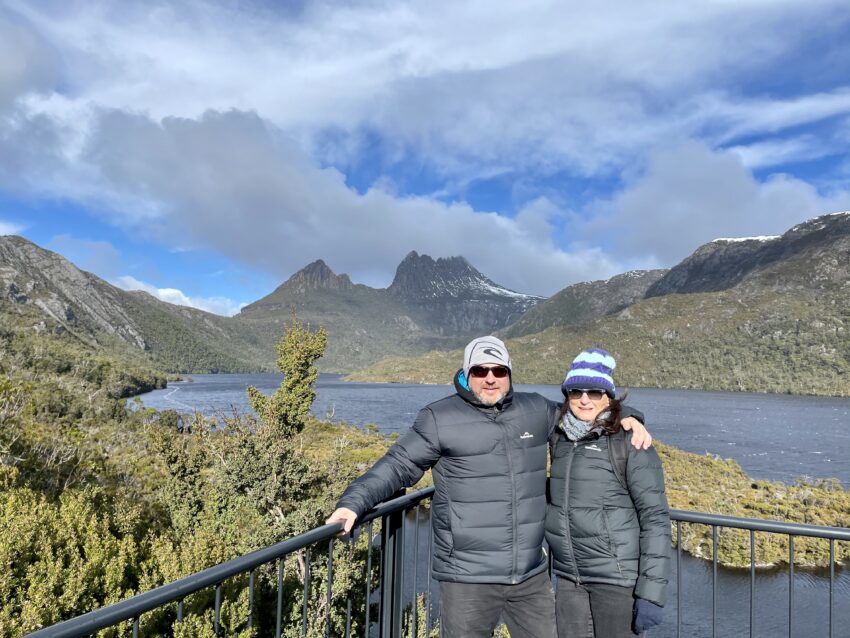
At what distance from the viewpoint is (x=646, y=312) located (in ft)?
646

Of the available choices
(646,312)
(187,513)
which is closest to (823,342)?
(646,312)

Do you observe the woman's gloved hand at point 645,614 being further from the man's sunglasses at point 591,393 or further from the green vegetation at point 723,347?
the green vegetation at point 723,347

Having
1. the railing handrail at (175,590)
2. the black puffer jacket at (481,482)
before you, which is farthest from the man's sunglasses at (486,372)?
the railing handrail at (175,590)

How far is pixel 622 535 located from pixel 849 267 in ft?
724

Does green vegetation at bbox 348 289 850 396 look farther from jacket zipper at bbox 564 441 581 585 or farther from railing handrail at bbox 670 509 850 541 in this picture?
jacket zipper at bbox 564 441 581 585

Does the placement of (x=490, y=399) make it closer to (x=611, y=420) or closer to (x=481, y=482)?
(x=481, y=482)

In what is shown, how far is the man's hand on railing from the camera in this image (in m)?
2.28

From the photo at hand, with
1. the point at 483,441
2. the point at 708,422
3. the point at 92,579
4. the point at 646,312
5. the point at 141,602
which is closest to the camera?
the point at 141,602

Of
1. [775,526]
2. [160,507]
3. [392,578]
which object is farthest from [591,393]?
[160,507]

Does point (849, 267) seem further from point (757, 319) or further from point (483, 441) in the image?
point (483, 441)

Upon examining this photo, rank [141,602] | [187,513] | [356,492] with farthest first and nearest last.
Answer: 1. [187,513]
2. [356,492]
3. [141,602]

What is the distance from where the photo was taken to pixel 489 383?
2.75 m

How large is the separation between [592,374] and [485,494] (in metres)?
0.76

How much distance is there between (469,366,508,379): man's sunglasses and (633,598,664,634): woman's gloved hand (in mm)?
1135
